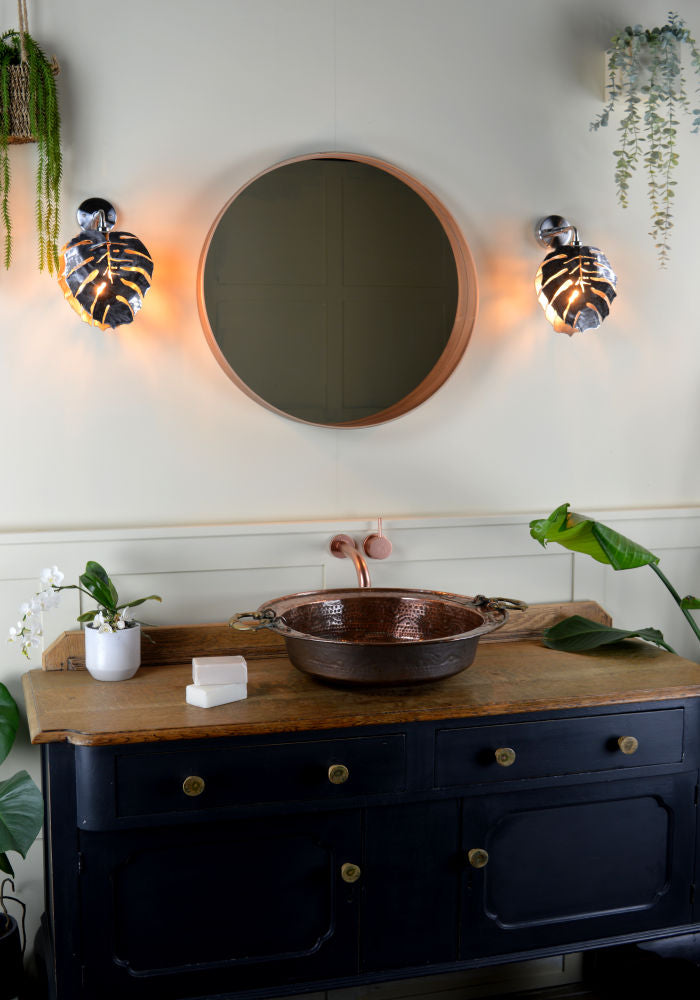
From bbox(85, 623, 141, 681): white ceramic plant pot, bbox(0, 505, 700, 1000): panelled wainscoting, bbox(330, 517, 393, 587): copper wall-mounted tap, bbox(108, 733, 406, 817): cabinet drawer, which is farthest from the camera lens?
bbox(330, 517, 393, 587): copper wall-mounted tap

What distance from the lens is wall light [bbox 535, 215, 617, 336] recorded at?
214 cm

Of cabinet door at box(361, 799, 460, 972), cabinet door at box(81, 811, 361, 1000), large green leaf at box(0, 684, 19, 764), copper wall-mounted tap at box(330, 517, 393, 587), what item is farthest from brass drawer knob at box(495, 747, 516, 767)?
large green leaf at box(0, 684, 19, 764)

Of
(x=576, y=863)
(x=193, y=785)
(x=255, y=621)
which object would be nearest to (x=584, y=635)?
(x=576, y=863)

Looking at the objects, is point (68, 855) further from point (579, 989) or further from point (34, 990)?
point (579, 989)

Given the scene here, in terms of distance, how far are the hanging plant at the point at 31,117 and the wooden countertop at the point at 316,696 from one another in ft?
2.99

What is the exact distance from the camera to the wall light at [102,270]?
6.21 ft

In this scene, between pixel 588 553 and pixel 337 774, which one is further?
pixel 588 553

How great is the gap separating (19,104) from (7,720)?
1296mm

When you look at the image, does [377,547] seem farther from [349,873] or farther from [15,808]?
[15,808]

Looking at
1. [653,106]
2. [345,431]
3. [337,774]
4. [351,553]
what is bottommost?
[337,774]

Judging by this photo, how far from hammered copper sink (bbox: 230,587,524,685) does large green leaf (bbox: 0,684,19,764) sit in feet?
1.68

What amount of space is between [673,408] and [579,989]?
59.8 inches

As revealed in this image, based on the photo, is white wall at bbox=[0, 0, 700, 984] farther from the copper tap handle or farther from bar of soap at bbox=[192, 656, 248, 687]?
bar of soap at bbox=[192, 656, 248, 687]

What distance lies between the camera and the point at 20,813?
170 centimetres
